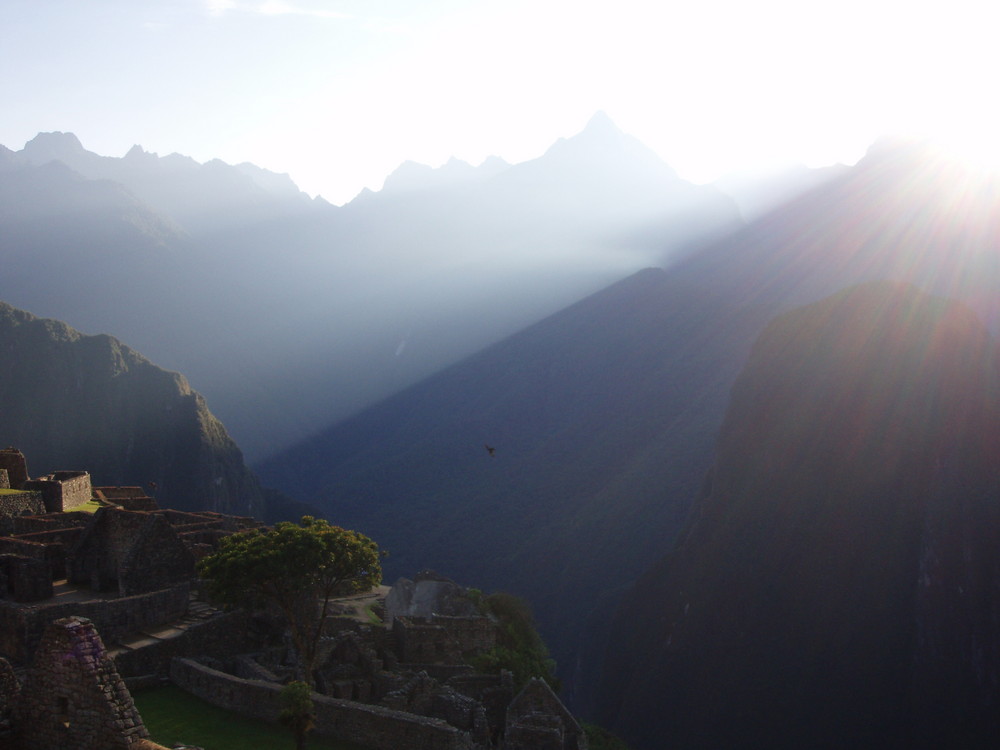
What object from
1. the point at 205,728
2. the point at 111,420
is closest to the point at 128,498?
the point at 205,728

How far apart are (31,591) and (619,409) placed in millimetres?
115982

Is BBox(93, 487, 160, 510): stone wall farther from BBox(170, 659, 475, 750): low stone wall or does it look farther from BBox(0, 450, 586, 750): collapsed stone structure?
BBox(170, 659, 475, 750): low stone wall

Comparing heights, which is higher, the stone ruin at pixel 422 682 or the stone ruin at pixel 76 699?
the stone ruin at pixel 76 699

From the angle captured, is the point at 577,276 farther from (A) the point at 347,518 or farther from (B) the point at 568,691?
(B) the point at 568,691

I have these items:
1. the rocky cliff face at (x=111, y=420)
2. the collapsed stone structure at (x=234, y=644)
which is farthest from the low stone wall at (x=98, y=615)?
the rocky cliff face at (x=111, y=420)

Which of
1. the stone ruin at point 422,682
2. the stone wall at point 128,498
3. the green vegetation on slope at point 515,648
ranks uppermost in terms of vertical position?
the stone wall at point 128,498

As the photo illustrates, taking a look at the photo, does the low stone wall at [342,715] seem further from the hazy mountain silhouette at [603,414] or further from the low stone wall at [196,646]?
the hazy mountain silhouette at [603,414]

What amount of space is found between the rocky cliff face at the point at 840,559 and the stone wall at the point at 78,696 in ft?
198

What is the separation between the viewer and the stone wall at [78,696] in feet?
27.3

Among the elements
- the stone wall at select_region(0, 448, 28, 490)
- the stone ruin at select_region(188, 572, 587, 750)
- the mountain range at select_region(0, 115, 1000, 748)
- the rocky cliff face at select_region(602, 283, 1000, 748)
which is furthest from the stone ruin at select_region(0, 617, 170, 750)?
the rocky cliff face at select_region(602, 283, 1000, 748)

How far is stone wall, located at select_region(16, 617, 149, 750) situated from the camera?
8.33 m

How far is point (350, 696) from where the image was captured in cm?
2259

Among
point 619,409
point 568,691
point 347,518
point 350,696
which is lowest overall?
point 568,691

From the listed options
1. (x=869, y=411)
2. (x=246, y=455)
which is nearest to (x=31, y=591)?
(x=869, y=411)
